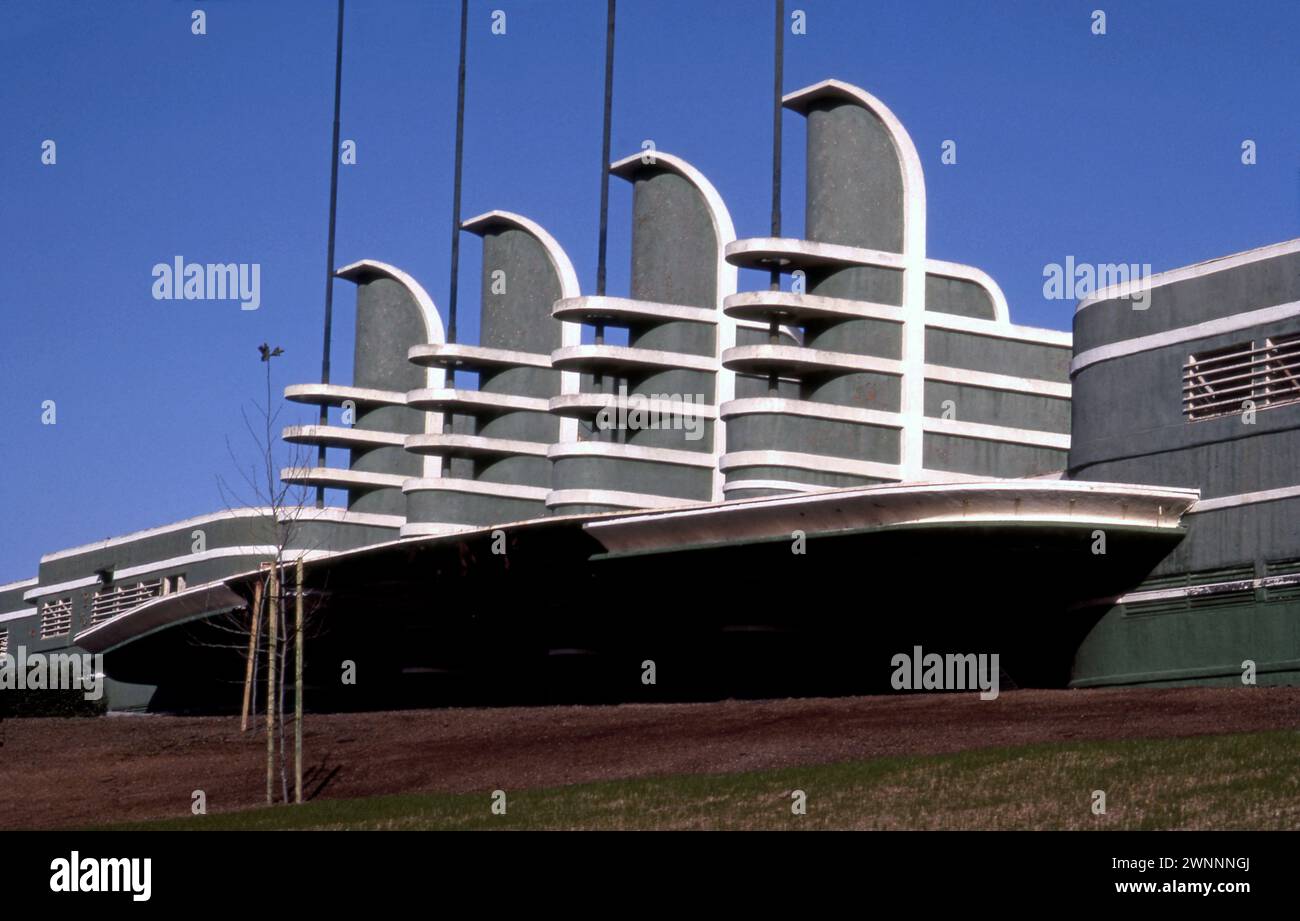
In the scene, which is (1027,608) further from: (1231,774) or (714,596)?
(1231,774)

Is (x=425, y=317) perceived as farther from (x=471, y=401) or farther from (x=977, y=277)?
(x=977, y=277)

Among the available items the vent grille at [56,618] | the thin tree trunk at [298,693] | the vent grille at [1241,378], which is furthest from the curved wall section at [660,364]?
the vent grille at [56,618]

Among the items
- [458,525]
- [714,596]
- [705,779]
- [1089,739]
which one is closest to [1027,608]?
[714,596]

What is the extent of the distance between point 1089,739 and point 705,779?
554 cm

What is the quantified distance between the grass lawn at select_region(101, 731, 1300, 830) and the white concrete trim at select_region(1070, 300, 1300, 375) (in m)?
11.6

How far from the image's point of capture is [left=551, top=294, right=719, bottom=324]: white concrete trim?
55.4m

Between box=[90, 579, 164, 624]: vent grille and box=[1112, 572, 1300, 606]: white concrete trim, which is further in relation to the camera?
box=[90, 579, 164, 624]: vent grille

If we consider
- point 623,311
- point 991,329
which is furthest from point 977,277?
point 623,311

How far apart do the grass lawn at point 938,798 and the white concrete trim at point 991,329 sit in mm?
27807

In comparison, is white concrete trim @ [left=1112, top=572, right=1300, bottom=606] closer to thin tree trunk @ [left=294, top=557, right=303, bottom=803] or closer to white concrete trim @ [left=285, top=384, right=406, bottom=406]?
thin tree trunk @ [left=294, top=557, right=303, bottom=803]

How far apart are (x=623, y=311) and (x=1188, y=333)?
75.7ft

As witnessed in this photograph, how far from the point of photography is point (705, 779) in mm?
25688

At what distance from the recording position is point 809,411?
49.9 metres

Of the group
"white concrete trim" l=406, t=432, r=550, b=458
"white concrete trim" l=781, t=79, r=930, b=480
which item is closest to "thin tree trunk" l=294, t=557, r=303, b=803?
"white concrete trim" l=781, t=79, r=930, b=480
